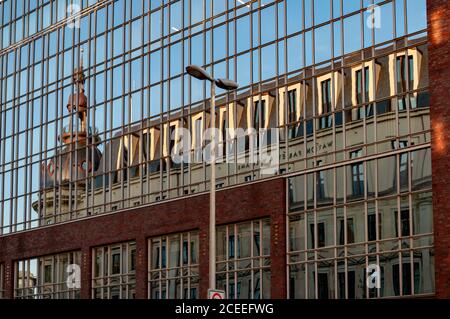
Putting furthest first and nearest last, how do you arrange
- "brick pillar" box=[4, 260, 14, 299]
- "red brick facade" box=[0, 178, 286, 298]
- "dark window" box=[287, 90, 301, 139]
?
1. "brick pillar" box=[4, 260, 14, 299]
2. "dark window" box=[287, 90, 301, 139]
3. "red brick facade" box=[0, 178, 286, 298]

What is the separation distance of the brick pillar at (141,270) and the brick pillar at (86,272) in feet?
12.9

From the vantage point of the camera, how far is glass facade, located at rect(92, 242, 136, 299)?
50.9m

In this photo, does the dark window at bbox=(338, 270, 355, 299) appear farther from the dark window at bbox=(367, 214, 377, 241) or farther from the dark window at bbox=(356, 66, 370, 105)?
the dark window at bbox=(356, 66, 370, 105)

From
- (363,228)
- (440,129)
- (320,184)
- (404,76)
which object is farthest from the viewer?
(320,184)

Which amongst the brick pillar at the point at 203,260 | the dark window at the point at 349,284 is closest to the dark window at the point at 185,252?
the brick pillar at the point at 203,260

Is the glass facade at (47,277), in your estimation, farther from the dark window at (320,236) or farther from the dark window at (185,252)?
the dark window at (320,236)

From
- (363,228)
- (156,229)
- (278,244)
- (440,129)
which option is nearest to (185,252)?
(156,229)

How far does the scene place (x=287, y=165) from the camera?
4384cm

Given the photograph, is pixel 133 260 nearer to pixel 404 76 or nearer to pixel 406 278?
pixel 406 278

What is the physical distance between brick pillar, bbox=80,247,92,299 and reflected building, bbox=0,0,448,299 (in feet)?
0.41

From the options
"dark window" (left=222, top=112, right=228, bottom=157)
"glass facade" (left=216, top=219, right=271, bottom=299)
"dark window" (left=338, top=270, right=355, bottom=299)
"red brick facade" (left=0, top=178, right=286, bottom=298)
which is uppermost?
"dark window" (left=222, top=112, right=228, bottom=157)

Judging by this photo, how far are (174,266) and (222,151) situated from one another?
5.78 meters

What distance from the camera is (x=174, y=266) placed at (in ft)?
159

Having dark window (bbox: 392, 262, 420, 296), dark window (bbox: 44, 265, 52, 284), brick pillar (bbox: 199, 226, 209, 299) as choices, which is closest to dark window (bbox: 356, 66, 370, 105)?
dark window (bbox: 392, 262, 420, 296)
